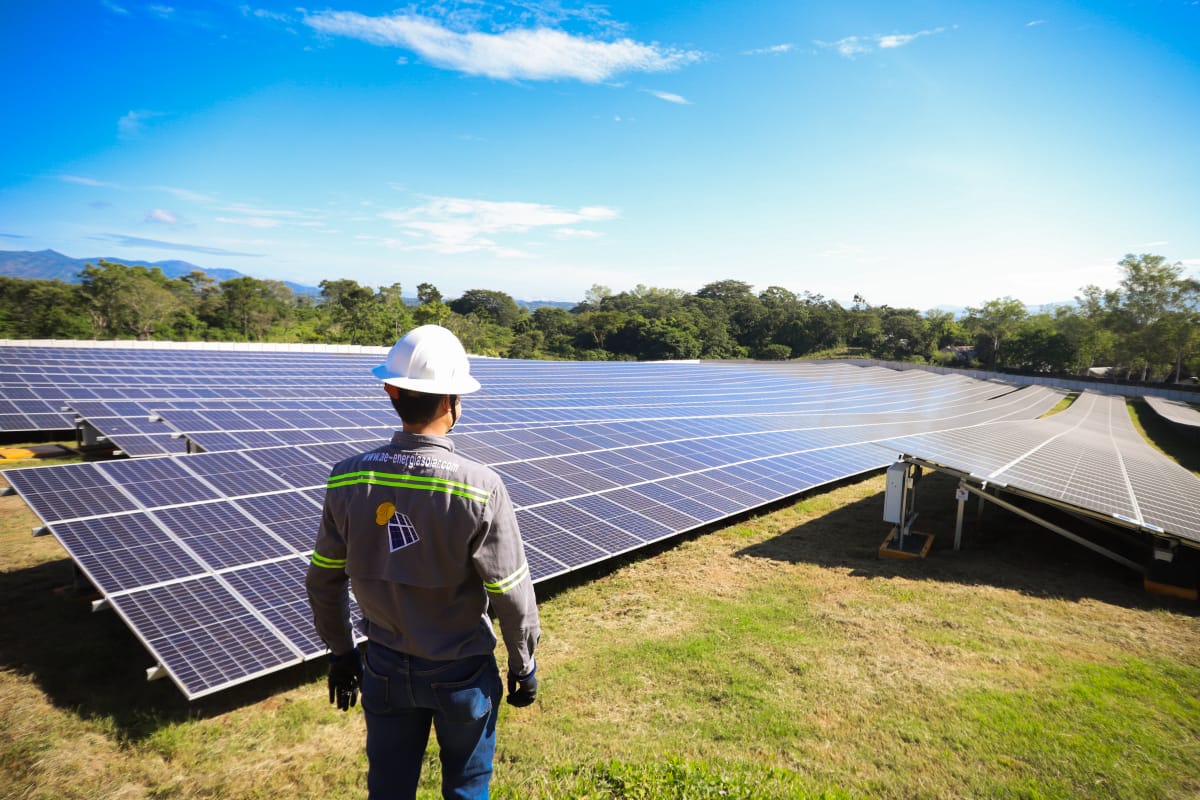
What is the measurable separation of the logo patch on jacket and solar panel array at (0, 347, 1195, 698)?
4.04 meters

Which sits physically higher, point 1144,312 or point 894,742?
point 1144,312

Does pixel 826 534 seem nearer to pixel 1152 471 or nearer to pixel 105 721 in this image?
pixel 1152 471

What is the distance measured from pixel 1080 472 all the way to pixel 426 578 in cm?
1502

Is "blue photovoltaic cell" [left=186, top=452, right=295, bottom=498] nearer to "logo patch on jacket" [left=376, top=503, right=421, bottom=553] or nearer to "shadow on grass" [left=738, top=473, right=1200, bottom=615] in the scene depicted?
"logo patch on jacket" [left=376, top=503, right=421, bottom=553]

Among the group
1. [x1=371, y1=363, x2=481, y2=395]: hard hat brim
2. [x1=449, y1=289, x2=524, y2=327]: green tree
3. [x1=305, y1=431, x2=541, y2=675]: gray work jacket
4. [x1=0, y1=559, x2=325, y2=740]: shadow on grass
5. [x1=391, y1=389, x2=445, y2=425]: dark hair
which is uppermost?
[x1=449, y1=289, x2=524, y2=327]: green tree

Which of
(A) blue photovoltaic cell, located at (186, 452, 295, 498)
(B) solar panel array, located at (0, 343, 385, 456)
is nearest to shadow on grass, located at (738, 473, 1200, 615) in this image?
(A) blue photovoltaic cell, located at (186, 452, 295, 498)

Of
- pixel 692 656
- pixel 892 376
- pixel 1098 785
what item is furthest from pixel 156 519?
pixel 892 376

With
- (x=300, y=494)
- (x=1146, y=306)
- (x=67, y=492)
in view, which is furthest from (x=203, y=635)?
(x=1146, y=306)

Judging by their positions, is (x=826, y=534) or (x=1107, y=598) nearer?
(x=1107, y=598)

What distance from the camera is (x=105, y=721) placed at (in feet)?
19.2

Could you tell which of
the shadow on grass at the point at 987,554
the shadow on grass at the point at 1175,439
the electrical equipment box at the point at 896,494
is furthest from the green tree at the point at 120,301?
the shadow on grass at the point at 1175,439

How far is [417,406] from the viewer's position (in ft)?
10.3

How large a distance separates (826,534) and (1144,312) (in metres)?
91.9

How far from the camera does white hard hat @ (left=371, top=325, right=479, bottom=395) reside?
3.07m
